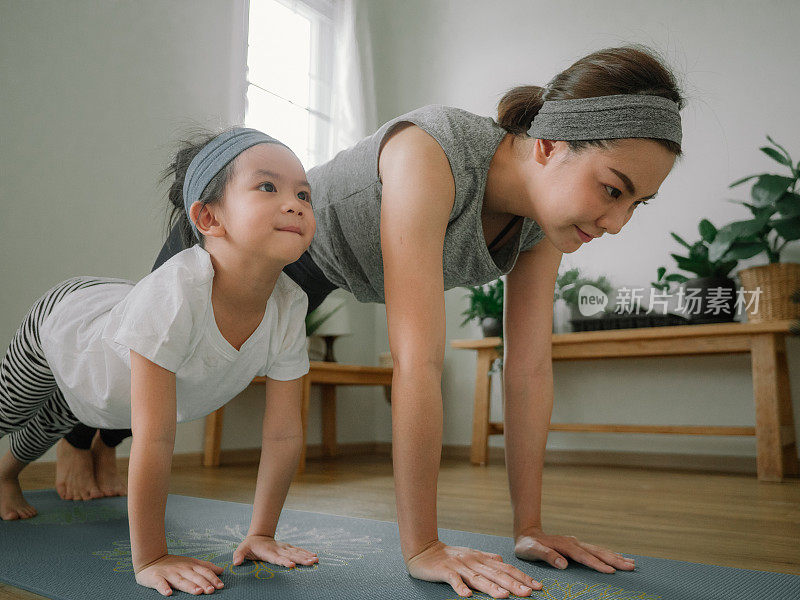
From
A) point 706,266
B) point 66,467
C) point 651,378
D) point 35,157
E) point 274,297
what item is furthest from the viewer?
point 651,378

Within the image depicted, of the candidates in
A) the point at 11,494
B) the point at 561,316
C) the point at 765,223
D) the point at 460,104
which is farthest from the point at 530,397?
the point at 460,104

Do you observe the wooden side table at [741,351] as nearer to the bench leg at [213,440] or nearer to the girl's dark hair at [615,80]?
the bench leg at [213,440]

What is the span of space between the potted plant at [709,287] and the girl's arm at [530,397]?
1.66 metres

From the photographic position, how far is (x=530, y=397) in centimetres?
105

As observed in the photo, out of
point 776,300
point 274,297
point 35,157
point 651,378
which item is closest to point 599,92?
point 274,297

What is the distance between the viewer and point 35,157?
2.27 meters

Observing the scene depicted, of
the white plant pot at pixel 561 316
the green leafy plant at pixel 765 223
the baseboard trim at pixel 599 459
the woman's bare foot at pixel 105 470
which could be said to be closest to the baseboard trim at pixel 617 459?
the baseboard trim at pixel 599 459

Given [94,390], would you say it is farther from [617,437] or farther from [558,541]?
[617,437]

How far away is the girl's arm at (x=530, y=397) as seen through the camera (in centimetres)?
95

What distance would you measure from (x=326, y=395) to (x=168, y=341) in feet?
8.43

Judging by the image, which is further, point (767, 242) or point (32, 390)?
point (767, 242)

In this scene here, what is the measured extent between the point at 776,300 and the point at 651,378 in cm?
70

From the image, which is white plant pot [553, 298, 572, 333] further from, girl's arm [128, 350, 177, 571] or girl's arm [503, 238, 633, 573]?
girl's arm [128, 350, 177, 571]

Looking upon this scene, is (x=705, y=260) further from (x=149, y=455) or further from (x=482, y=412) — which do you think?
(x=149, y=455)
